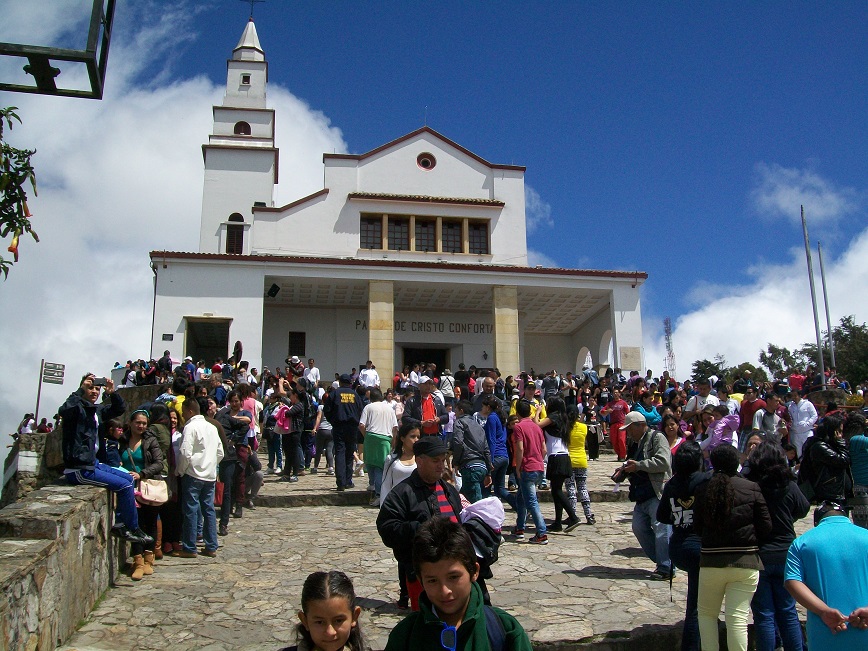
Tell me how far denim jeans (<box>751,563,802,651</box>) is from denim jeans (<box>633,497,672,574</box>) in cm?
227

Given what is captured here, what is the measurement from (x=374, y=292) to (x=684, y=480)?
2027cm

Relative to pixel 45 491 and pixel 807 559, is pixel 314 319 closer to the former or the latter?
pixel 45 491

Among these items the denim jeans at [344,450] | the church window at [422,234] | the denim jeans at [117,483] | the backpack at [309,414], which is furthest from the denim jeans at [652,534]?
the church window at [422,234]

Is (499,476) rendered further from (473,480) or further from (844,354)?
(844,354)

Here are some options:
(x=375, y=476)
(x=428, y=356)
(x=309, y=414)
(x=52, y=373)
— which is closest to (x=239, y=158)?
(x=428, y=356)

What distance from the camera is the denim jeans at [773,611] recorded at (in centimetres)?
514

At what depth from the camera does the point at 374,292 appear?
84.3 ft

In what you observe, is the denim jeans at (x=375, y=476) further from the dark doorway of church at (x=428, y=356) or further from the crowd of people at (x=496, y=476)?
the dark doorway of church at (x=428, y=356)

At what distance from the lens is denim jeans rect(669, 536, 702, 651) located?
539 centimetres

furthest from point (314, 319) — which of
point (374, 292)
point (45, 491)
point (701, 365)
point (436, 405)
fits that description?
point (701, 365)

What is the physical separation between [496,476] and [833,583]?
6.55 meters

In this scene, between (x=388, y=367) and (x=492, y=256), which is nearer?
(x=388, y=367)

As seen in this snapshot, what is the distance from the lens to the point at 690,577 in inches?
220

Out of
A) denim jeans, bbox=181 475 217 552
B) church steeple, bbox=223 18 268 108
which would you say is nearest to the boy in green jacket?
denim jeans, bbox=181 475 217 552
